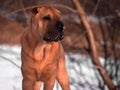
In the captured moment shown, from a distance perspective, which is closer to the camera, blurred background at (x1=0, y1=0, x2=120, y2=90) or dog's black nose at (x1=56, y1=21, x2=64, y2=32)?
dog's black nose at (x1=56, y1=21, x2=64, y2=32)

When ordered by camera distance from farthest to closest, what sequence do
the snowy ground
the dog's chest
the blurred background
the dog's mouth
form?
the blurred background → the snowy ground → the dog's chest → the dog's mouth

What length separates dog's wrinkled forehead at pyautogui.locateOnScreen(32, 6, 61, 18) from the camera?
50.9 inches

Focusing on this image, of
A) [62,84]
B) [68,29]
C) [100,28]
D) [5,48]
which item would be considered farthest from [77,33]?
[62,84]

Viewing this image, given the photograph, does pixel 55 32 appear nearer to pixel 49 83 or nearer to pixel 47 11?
pixel 47 11

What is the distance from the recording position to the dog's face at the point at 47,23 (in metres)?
1.24

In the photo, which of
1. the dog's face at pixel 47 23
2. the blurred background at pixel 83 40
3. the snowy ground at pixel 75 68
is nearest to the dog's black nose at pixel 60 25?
the dog's face at pixel 47 23

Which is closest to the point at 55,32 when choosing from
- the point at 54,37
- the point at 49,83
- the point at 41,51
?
the point at 54,37

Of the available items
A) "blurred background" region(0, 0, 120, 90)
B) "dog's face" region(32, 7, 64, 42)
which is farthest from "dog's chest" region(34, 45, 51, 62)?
"blurred background" region(0, 0, 120, 90)

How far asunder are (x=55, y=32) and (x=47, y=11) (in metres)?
0.10

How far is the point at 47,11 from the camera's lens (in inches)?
51.4

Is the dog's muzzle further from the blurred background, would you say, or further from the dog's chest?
the blurred background

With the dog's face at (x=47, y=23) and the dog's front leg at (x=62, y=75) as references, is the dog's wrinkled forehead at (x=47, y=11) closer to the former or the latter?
the dog's face at (x=47, y=23)

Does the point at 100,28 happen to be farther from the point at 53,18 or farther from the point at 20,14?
the point at 53,18

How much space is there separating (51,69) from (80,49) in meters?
2.56
